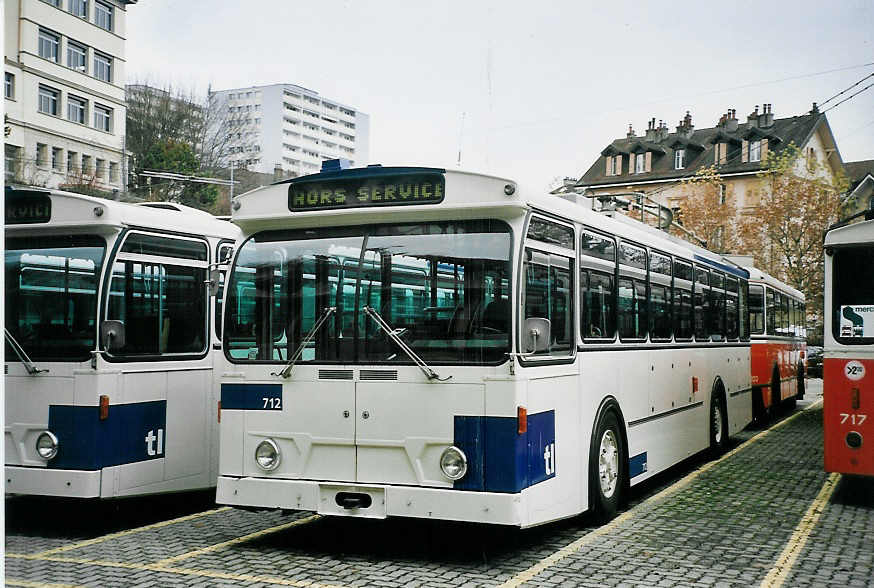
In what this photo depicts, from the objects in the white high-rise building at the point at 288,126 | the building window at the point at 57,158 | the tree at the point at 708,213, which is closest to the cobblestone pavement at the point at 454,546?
the building window at the point at 57,158

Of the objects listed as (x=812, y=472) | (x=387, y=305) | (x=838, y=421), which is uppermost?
(x=387, y=305)

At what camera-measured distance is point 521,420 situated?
7266mm

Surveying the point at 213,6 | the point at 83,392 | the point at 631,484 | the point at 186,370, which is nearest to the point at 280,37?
the point at 213,6

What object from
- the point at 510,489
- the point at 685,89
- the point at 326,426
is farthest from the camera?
the point at 685,89

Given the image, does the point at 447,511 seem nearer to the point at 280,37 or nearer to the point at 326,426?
the point at 326,426

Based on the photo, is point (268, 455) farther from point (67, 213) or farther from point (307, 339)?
point (67, 213)

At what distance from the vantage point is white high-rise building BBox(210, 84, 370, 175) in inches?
439

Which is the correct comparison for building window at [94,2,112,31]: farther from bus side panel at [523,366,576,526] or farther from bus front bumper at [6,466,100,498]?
bus side panel at [523,366,576,526]

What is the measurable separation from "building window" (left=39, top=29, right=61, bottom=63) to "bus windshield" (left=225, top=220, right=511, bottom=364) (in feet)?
9.03

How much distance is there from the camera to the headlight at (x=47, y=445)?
860 cm

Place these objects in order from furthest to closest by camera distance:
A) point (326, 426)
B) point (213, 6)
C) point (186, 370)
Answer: point (213, 6)
point (186, 370)
point (326, 426)

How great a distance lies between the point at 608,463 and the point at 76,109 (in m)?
6.51

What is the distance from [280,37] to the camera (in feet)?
36.1

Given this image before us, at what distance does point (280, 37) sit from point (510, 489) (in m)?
6.08
